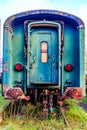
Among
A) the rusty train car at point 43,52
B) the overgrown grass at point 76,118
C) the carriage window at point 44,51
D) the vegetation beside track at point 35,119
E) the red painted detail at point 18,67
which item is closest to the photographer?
the vegetation beside track at point 35,119

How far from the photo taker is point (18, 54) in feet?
26.3

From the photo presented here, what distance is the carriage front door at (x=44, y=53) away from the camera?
7.72m

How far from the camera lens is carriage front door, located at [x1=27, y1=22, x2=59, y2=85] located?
304 inches

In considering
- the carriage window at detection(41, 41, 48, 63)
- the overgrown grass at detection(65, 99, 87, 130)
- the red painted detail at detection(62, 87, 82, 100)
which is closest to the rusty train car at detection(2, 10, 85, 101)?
the carriage window at detection(41, 41, 48, 63)

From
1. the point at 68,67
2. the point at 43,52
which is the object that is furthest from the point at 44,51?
the point at 68,67

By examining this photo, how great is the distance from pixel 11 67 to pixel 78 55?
1759 millimetres

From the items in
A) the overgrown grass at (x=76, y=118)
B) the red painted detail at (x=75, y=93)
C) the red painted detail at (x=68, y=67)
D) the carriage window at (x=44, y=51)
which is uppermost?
the carriage window at (x=44, y=51)

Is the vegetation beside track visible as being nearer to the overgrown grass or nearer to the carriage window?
the overgrown grass

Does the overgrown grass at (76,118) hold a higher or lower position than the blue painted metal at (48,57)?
lower

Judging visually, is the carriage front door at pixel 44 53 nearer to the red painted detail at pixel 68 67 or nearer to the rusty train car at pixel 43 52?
the rusty train car at pixel 43 52

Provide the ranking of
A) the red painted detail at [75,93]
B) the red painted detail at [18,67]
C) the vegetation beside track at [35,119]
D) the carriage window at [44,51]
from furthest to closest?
1. the red painted detail at [18,67]
2. the carriage window at [44,51]
3. the red painted detail at [75,93]
4. the vegetation beside track at [35,119]

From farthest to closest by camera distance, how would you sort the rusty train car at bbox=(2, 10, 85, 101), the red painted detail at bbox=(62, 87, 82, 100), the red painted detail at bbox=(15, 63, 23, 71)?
the red painted detail at bbox=(15, 63, 23, 71) → the rusty train car at bbox=(2, 10, 85, 101) → the red painted detail at bbox=(62, 87, 82, 100)

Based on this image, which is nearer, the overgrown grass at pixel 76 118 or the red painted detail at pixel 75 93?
the overgrown grass at pixel 76 118

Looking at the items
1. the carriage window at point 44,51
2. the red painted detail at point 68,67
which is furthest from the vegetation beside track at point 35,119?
the carriage window at point 44,51
